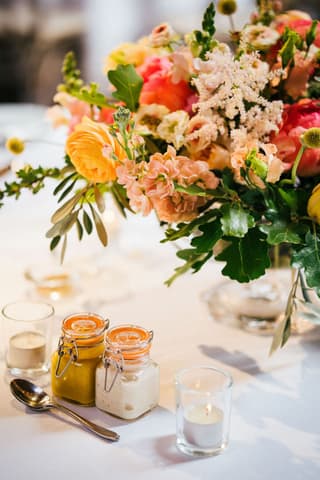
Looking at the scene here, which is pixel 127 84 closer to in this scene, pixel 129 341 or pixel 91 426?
pixel 129 341

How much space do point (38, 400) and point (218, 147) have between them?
1.39 feet

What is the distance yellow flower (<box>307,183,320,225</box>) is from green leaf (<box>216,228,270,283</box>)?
0.23 feet

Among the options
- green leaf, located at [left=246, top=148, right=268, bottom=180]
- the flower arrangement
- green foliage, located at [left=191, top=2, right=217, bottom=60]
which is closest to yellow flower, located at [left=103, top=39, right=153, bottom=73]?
the flower arrangement

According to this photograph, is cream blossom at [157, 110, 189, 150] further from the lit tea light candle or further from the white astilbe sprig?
the lit tea light candle

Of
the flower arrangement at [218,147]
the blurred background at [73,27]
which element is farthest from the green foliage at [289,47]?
the blurred background at [73,27]

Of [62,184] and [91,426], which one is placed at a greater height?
[62,184]

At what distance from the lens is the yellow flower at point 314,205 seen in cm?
90

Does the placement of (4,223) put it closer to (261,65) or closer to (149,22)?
(261,65)

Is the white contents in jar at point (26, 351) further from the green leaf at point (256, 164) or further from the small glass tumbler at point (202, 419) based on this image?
the green leaf at point (256, 164)

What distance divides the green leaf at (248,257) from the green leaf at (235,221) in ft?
0.14

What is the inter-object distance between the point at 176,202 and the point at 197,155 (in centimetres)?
9

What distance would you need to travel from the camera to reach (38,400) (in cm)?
94

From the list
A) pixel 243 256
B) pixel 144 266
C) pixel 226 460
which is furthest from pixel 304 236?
pixel 144 266

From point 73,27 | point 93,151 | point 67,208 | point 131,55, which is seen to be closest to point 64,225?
point 67,208
